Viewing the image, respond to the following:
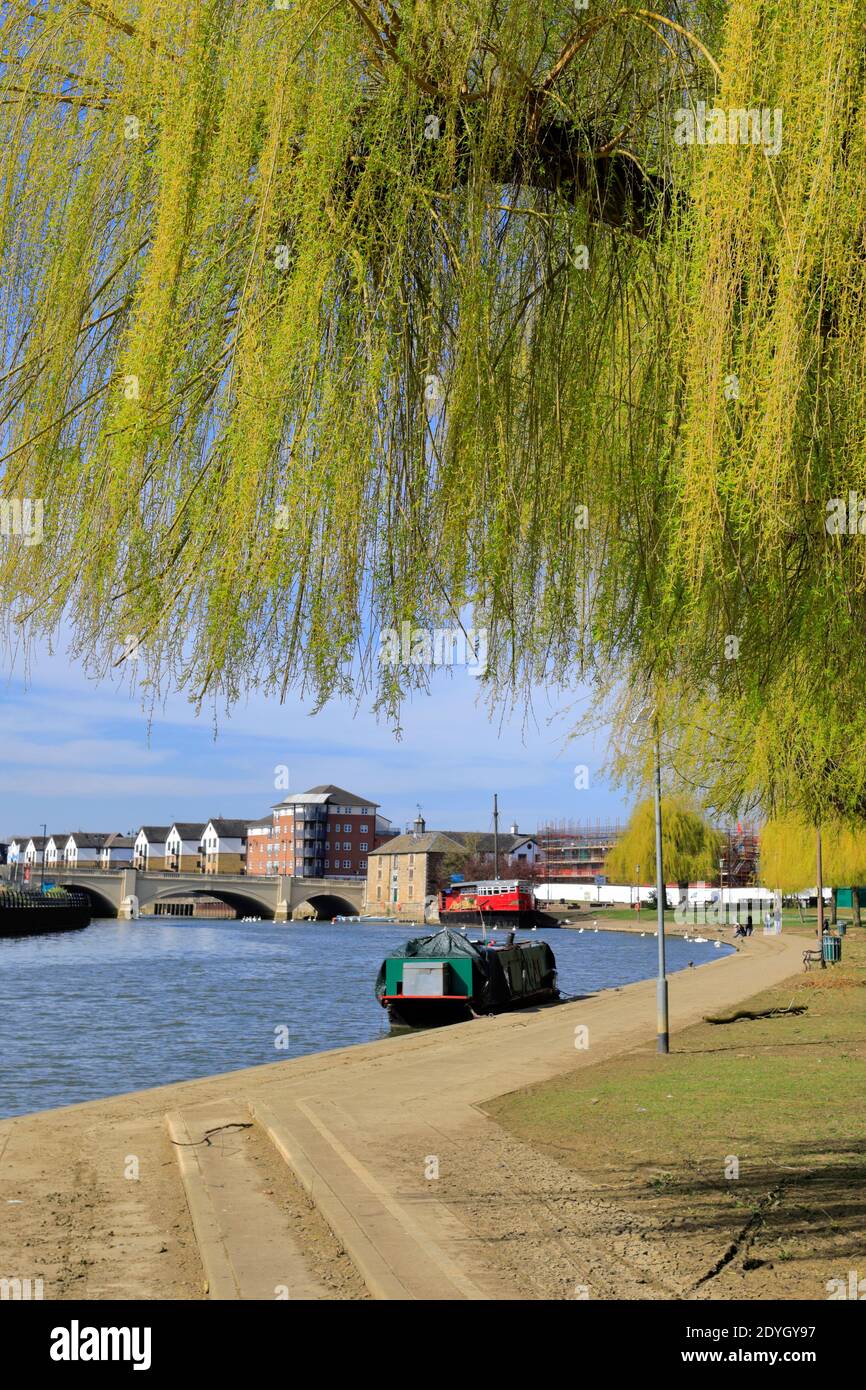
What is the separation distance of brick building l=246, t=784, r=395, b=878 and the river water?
274 ft

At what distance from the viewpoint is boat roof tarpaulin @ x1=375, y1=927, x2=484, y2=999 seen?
3030cm

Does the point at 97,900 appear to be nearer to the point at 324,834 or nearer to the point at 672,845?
the point at 324,834

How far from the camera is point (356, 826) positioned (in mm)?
173125

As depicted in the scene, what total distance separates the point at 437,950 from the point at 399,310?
2789 cm

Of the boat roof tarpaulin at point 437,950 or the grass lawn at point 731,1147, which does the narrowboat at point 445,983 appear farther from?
the grass lawn at point 731,1147

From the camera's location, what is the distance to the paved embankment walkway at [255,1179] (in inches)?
252

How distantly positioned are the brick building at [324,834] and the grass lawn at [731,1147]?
503ft

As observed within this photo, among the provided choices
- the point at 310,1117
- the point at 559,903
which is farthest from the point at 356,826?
the point at 310,1117

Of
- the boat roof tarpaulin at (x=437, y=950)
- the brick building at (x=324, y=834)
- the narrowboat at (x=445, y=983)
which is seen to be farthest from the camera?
the brick building at (x=324, y=834)

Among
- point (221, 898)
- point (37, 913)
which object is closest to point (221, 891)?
point (221, 898)

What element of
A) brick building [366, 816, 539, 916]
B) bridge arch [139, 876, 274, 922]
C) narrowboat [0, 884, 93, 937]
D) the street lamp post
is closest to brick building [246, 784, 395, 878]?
brick building [366, 816, 539, 916]

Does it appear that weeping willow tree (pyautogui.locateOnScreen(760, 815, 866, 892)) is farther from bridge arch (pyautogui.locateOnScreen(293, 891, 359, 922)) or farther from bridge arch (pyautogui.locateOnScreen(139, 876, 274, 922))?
bridge arch (pyautogui.locateOnScreen(293, 891, 359, 922))

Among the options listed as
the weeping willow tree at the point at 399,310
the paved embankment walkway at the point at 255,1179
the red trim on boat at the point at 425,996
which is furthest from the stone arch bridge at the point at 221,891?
the weeping willow tree at the point at 399,310

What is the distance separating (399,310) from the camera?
415cm
